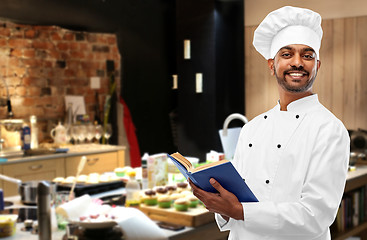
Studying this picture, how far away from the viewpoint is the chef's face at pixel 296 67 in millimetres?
1178

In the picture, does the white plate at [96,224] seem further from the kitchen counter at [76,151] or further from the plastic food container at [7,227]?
the kitchen counter at [76,151]

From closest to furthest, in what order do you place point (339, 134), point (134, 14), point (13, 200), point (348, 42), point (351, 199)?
point (339, 134)
point (13, 200)
point (351, 199)
point (348, 42)
point (134, 14)

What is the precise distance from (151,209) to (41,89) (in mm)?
2896

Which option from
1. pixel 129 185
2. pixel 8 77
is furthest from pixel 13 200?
pixel 8 77

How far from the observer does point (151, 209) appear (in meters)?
2.41

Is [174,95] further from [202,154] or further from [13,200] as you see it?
[13,200]

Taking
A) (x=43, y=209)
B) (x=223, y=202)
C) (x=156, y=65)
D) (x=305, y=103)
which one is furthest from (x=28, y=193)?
(x=156, y=65)

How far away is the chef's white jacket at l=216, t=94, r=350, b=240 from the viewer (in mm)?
1137

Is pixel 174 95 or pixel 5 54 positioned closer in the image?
pixel 5 54

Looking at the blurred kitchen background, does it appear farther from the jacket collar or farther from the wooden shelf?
the jacket collar

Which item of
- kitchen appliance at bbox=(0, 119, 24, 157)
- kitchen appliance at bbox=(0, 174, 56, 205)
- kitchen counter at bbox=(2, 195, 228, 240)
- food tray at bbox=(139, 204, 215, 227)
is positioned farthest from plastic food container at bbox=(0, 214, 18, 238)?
kitchen appliance at bbox=(0, 119, 24, 157)

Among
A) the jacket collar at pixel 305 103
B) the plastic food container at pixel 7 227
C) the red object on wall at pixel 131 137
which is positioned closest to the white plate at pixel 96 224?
the plastic food container at pixel 7 227

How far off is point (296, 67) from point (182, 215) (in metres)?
1.30

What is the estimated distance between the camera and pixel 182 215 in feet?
7.57
